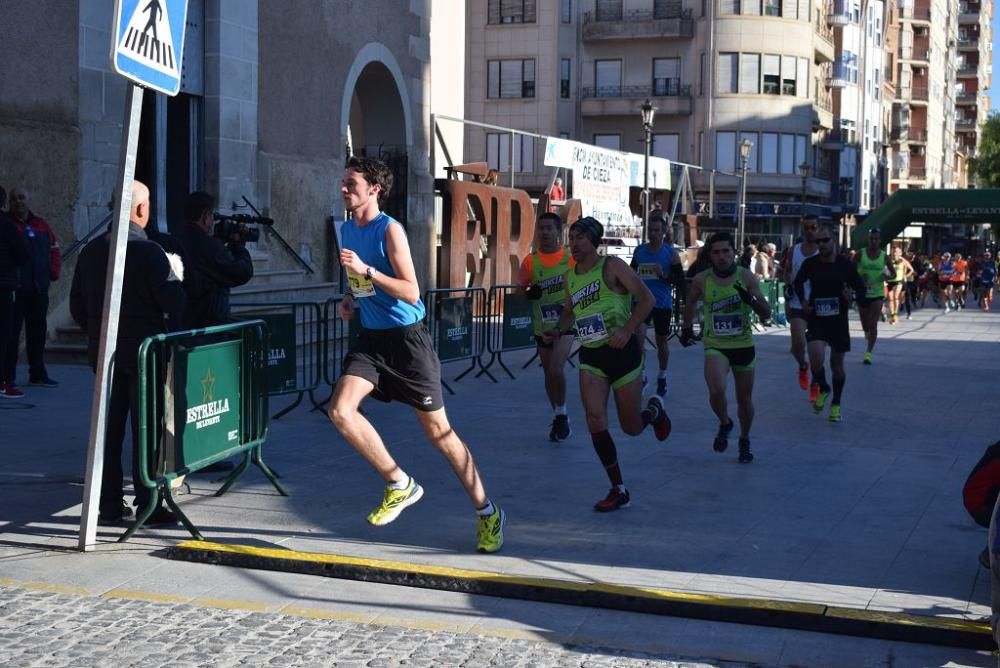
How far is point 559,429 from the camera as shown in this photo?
10.7 m

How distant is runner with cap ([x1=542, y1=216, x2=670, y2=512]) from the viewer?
26.4ft

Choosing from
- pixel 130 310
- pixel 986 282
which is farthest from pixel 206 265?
pixel 986 282

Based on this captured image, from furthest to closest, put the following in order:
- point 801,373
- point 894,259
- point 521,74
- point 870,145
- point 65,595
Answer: point 870,145 → point 521,74 → point 894,259 → point 801,373 → point 65,595

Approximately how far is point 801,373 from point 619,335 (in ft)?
20.6

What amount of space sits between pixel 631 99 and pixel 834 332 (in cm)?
Result: 4646

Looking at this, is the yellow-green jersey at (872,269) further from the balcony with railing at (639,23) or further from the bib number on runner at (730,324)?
the balcony with railing at (639,23)

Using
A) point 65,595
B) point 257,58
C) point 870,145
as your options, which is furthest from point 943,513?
point 870,145

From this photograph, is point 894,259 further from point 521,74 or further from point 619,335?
point 521,74

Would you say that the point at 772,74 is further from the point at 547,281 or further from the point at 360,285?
the point at 360,285

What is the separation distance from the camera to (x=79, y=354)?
14375 mm

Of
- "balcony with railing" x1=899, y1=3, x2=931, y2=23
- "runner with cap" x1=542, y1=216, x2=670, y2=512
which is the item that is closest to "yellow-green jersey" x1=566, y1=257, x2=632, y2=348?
"runner with cap" x1=542, y1=216, x2=670, y2=512

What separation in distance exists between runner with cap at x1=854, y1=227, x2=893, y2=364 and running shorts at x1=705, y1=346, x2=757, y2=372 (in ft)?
21.8

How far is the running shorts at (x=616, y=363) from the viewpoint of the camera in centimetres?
816

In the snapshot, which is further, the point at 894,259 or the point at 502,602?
the point at 894,259
